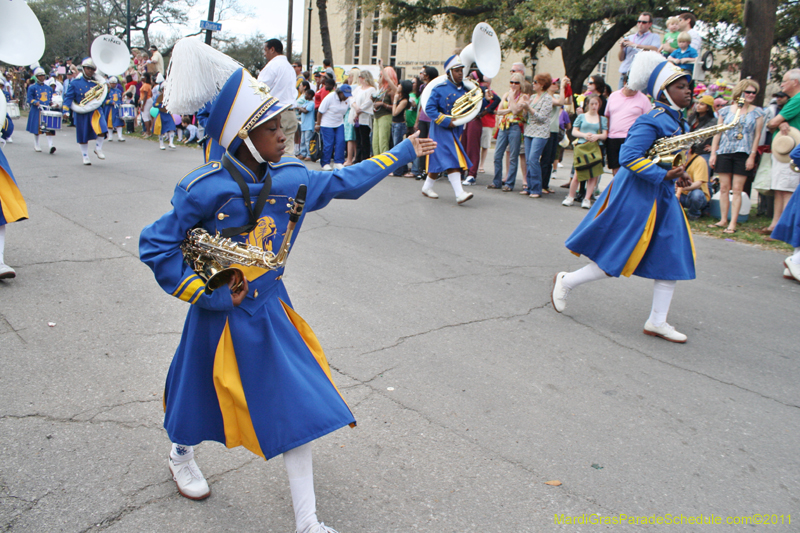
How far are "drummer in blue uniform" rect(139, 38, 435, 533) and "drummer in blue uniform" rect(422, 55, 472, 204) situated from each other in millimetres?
6781

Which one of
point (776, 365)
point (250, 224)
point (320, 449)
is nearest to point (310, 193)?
point (250, 224)

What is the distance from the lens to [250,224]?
2160 millimetres

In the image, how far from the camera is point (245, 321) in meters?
2.15

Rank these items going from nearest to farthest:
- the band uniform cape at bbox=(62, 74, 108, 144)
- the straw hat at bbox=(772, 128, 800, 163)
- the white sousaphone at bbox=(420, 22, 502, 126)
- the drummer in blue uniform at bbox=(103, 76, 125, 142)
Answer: the straw hat at bbox=(772, 128, 800, 163)
the white sousaphone at bbox=(420, 22, 502, 126)
the band uniform cape at bbox=(62, 74, 108, 144)
the drummer in blue uniform at bbox=(103, 76, 125, 142)

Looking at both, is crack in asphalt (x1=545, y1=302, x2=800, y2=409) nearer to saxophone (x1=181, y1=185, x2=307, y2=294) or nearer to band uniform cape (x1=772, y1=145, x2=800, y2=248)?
band uniform cape (x1=772, y1=145, x2=800, y2=248)

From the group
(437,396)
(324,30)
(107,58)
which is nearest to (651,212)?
(437,396)

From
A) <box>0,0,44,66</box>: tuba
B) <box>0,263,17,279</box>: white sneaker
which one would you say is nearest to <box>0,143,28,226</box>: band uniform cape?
<box>0,263,17,279</box>: white sneaker

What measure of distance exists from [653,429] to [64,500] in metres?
2.83

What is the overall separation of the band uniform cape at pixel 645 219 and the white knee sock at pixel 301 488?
2993 millimetres

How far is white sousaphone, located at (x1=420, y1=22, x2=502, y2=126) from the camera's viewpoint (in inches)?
344

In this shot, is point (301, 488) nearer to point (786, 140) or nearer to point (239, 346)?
point (239, 346)

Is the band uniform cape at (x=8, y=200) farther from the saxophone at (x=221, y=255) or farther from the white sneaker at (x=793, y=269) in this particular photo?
the white sneaker at (x=793, y=269)

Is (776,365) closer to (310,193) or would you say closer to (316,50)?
(310,193)

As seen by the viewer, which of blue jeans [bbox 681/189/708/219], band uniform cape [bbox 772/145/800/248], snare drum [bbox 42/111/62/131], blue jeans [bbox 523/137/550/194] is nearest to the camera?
band uniform cape [bbox 772/145/800/248]
